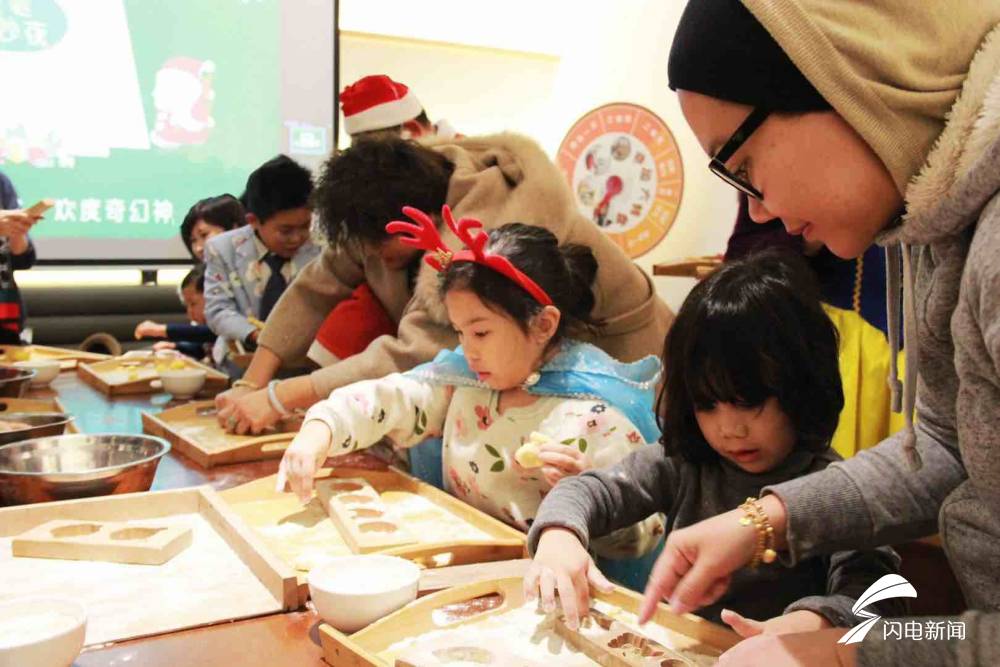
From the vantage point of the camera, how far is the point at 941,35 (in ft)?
2.36

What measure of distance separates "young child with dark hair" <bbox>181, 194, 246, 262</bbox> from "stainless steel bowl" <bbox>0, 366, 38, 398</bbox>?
63.5 inches

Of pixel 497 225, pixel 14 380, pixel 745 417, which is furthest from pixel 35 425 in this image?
pixel 745 417

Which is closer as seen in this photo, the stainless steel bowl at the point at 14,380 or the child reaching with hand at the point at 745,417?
the child reaching with hand at the point at 745,417

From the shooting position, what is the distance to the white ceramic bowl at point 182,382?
2.46 m

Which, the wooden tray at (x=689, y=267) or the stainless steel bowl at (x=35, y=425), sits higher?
Answer: the wooden tray at (x=689, y=267)

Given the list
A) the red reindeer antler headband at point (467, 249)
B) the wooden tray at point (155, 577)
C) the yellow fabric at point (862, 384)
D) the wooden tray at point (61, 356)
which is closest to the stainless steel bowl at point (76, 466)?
the wooden tray at point (155, 577)

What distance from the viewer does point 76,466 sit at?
1583mm

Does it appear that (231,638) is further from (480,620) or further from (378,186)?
(378,186)

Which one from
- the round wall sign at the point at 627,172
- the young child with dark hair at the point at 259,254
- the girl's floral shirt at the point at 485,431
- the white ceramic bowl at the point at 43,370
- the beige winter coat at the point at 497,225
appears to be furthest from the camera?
the round wall sign at the point at 627,172

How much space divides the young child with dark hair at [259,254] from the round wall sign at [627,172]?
1611mm

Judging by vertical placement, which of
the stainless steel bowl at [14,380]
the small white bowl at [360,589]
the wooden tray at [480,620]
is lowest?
the stainless steel bowl at [14,380]

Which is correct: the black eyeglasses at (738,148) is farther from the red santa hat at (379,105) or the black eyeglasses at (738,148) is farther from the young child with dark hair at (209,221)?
the young child with dark hair at (209,221)

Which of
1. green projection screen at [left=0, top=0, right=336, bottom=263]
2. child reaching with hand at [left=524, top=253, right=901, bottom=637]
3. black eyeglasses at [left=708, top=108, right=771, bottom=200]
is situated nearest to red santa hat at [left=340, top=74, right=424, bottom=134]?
child reaching with hand at [left=524, top=253, right=901, bottom=637]

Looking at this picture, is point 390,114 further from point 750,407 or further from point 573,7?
point 573,7
